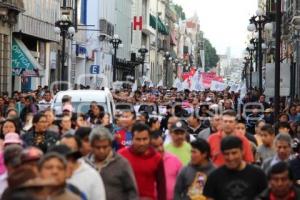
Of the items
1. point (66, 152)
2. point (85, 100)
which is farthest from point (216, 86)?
point (66, 152)

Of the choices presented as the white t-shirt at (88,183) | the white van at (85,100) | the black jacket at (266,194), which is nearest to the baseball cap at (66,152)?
the white t-shirt at (88,183)

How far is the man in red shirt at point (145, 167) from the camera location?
36.9ft

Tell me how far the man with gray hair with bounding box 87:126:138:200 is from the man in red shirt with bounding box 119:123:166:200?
78cm

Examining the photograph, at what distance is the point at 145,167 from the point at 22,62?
1515 inches

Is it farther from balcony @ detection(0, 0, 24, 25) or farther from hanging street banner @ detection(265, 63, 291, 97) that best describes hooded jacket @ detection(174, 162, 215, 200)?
balcony @ detection(0, 0, 24, 25)

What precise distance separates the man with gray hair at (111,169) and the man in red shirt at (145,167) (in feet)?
2.56

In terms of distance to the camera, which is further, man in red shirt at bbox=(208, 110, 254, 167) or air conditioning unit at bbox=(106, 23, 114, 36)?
air conditioning unit at bbox=(106, 23, 114, 36)

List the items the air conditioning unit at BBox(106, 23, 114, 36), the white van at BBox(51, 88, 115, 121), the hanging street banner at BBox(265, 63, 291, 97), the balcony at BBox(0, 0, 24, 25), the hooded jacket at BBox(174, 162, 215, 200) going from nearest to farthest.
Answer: the hooded jacket at BBox(174, 162, 215, 200) → the white van at BBox(51, 88, 115, 121) → the hanging street banner at BBox(265, 63, 291, 97) → the balcony at BBox(0, 0, 24, 25) → the air conditioning unit at BBox(106, 23, 114, 36)

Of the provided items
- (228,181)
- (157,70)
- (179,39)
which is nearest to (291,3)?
(228,181)

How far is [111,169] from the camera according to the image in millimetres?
10430

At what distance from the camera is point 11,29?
156ft

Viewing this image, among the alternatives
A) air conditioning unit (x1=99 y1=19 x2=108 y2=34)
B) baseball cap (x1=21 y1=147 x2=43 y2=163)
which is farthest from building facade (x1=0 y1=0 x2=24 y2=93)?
baseball cap (x1=21 y1=147 x2=43 y2=163)

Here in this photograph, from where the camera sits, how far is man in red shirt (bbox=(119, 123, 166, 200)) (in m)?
11.2

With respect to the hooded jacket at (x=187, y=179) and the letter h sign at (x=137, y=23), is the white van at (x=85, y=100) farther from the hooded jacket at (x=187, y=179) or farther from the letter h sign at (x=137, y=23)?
the letter h sign at (x=137, y=23)
